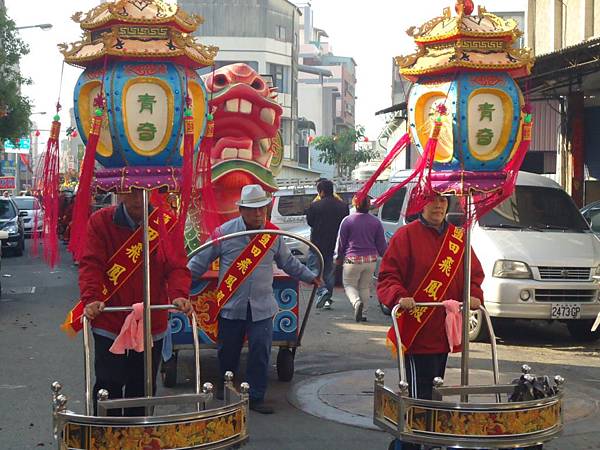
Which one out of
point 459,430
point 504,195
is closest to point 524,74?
point 504,195

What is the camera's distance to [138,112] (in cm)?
516

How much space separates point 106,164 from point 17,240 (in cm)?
2087

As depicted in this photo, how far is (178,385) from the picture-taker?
27.7 feet

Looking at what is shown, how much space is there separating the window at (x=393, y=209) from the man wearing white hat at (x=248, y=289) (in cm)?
656

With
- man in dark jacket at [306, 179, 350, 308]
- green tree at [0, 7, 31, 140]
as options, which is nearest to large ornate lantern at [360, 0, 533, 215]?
man in dark jacket at [306, 179, 350, 308]

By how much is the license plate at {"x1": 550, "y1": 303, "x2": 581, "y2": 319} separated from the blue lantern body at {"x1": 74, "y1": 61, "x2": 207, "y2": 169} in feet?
20.6

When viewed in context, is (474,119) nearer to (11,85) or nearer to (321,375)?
(321,375)

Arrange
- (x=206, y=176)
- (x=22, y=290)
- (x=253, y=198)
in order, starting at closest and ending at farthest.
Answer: (x=206, y=176) < (x=253, y=198) < (x=22, y=290)

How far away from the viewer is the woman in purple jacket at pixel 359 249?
12.3m

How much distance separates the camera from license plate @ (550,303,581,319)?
10.4 metres

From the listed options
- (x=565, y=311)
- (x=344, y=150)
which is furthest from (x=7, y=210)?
(x=344, y=150)

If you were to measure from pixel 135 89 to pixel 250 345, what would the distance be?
2.87 meters

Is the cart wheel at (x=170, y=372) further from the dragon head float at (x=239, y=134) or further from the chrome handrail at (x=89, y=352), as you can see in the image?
the chrome handrail at (x=89, y=352)

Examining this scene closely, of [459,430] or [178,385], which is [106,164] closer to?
[459,430]
